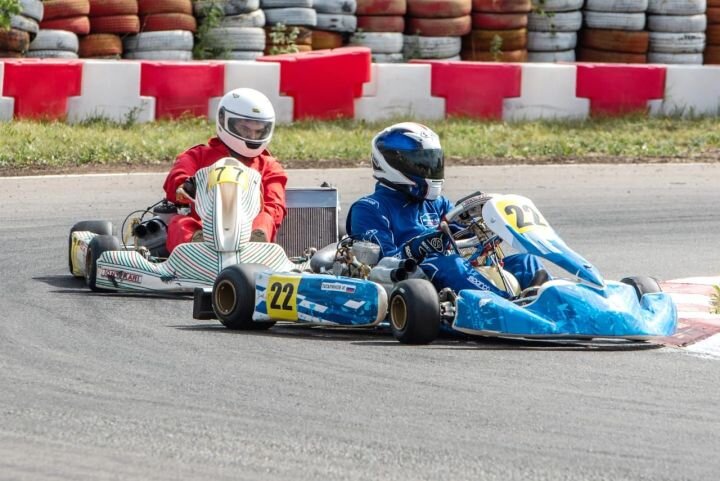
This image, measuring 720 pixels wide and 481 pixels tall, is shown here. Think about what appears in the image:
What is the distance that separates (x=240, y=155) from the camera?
298 inches

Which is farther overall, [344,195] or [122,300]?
[344,195]

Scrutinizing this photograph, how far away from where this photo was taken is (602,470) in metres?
3.75

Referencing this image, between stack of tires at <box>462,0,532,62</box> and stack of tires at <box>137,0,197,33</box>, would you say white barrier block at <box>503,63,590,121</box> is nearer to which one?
stack of tires at <box>462,0,532,62</box>

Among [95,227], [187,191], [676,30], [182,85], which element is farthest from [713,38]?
[187,191]

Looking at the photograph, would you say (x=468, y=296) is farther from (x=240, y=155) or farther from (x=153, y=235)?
(x=153, y=235)

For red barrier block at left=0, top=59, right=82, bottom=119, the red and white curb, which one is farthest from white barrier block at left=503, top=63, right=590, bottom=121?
the red and white curb

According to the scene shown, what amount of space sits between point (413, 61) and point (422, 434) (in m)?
9.03

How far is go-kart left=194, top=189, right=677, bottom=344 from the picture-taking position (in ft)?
17.7

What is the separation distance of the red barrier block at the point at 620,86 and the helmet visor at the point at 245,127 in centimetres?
594

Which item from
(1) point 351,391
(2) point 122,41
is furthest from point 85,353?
(2) point 122,41

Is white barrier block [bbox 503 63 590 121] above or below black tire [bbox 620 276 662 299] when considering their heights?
above

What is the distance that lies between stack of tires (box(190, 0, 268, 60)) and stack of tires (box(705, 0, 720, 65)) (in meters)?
4.32

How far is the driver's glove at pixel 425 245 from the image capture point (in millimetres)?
6016

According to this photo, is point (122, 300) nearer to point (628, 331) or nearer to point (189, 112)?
point (628, 331)
